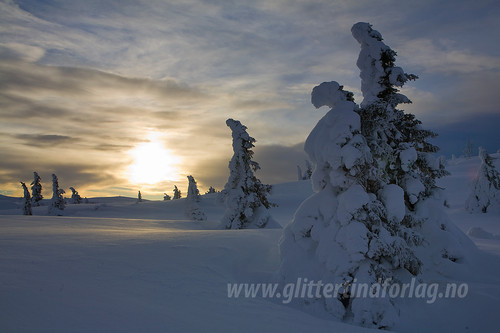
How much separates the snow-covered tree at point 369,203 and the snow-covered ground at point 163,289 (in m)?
1.14

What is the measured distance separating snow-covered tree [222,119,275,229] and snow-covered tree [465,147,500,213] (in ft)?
89.3

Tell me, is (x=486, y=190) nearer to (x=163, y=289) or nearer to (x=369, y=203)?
(x=369, y=203)

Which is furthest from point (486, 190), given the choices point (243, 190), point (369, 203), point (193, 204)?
point (193, 204)

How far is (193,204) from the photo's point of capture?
40.6m

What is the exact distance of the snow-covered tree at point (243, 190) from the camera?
974 inches

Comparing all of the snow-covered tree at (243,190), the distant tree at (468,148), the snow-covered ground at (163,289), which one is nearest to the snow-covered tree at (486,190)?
the snow-covered ground at (163,289)

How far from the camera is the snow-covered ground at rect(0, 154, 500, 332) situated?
5.56 m

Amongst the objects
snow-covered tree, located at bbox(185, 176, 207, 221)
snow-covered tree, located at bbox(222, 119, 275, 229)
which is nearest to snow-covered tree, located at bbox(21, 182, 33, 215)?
snow-covered tree, located at bbox(185, 176, 207, 221)

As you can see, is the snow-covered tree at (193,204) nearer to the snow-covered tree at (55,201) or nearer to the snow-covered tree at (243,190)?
the snow-covered tree at (243,190)

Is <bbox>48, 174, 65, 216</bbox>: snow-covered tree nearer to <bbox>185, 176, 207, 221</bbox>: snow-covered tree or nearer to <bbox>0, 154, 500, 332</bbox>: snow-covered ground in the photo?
<bbox>185, 176, 207, 221</bbox>: snow-covered tree

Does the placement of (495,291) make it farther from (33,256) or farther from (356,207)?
(33,256)

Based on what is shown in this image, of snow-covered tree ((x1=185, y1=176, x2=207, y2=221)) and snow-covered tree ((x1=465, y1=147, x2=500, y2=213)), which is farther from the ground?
snow-covered tree ((x1=465, y1=147, x2=500, y2=213))

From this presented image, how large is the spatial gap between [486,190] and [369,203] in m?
34.6

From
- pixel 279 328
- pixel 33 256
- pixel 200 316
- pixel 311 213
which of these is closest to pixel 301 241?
pixel 311 213
